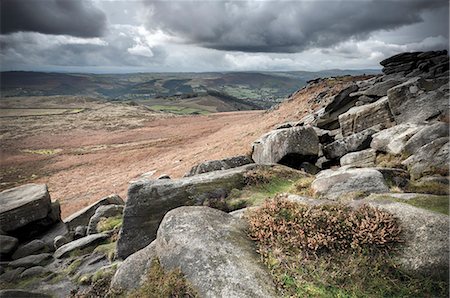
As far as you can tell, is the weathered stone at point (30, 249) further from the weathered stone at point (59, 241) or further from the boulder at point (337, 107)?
the boulder at point (337, 107)

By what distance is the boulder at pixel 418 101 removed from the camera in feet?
68.0

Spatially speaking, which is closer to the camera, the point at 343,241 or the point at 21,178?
the point at 343,241

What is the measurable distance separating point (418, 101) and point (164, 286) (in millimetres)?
21301

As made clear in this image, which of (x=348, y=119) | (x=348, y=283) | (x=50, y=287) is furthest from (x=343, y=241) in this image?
(x=348, y=119)

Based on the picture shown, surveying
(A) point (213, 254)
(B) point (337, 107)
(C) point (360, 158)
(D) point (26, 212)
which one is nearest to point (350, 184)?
(C) point (360, 158)

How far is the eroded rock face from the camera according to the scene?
21.9 m

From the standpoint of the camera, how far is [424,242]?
28.5ft

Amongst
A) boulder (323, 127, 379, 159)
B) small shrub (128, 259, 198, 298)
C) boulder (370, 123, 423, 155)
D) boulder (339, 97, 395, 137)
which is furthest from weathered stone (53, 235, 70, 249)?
boulder (339, 97, 395, 137)

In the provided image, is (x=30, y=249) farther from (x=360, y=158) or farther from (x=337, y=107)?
(x=337, y=107)

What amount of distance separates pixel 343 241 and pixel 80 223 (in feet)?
72.3

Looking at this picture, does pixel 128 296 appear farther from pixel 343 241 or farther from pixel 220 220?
pixel 343 241

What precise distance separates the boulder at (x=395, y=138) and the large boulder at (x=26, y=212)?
78.5 ft

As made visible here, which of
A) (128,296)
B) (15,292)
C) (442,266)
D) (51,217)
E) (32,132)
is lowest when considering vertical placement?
(32,132)

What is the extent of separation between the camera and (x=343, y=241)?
9180mm
